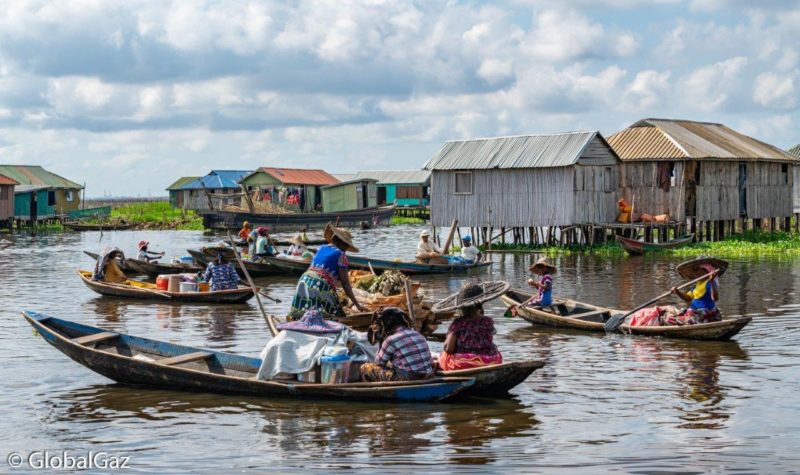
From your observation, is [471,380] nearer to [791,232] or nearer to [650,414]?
[650,414]

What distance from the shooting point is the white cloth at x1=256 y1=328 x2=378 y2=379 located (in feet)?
36.8

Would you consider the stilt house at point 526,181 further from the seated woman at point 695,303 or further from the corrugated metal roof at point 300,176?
the corrugated metal roof at point 300,176

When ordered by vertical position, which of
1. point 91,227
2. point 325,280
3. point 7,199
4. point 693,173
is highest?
point 7,199

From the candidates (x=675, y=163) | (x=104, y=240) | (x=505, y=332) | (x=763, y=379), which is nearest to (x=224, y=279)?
(x=505, y=332)

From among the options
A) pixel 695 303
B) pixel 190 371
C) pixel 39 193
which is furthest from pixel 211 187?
pixel 190 371

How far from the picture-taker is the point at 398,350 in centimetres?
1084

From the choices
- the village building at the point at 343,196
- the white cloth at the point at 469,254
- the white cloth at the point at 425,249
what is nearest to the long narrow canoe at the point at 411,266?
the white cloth at the point at 469,254

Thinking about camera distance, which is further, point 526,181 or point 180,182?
point 180,182

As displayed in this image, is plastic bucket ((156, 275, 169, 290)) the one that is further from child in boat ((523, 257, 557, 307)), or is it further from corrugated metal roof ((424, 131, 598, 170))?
corrugated metal roof ((424, 131, 598, 170))

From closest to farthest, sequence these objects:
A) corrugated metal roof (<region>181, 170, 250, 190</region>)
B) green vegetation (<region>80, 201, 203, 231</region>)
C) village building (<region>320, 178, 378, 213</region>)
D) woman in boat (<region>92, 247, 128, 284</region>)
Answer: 1. woman in boat (<region>92, 247, 128, 284</region>)
2. green vegetation (<region>80, 201, 203, 231</region>)
3. village building (<region>320, 178, 378, 213</region>)
4. corrugated metal roof (<region>181, 170, 250, 190</region>)

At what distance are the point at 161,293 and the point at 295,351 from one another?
10310mm

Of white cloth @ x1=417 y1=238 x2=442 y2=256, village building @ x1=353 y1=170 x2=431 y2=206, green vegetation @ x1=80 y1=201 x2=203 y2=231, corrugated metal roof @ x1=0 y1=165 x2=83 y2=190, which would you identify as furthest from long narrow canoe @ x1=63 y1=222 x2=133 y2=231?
white cloth @ x1=417 y1=238 x2=442 y2=256

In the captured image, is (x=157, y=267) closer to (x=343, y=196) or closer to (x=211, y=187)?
(x=343, y=196)

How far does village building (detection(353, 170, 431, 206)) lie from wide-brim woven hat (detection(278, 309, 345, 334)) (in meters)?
60.3
